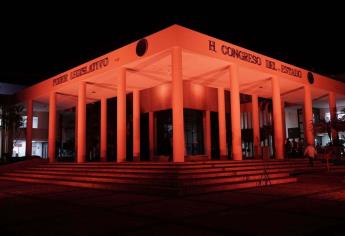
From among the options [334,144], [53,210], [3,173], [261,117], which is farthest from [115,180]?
[261,117]

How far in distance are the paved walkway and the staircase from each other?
2.95 ft

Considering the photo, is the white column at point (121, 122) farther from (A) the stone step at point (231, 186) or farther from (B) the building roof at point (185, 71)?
(A) the stone step at point (231, 186)

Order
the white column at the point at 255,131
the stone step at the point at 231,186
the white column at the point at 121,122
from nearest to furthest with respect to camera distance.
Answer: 1. the stone step at the point at 231,186
2. the white column at the point at 121,122
3. the white column at the point at 255,131

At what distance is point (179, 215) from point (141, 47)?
10231 millimetres

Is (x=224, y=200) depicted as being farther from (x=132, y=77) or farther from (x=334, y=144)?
(x=334, y=144)

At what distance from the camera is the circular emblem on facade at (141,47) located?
15.0 meters

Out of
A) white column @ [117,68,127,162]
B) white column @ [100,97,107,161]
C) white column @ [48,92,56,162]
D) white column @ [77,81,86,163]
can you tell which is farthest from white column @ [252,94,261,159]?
white column @ [48,92,56,162]

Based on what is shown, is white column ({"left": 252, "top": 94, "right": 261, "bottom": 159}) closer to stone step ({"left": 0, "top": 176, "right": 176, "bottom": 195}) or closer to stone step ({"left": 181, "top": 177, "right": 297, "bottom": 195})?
stone step ({"left": 181, "top": 177, "right": 297, "bottom": 195})

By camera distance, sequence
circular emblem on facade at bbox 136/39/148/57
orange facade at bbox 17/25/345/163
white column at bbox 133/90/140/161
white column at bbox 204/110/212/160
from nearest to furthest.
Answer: orange facade at bbox 17/25/345/163
circular emblem on facade at bbox 136/39/148/57
white column at bbox 133/90/140/161
white column at bbox 204/110/212/160

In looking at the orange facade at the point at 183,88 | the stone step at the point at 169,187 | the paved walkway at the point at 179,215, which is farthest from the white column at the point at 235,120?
the paved walkway at the point at 179,215

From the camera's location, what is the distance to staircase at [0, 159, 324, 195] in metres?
10.3

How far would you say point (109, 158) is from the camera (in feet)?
83.2

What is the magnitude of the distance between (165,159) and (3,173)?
30.7 feet

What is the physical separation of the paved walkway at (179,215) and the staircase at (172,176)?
90 cm
